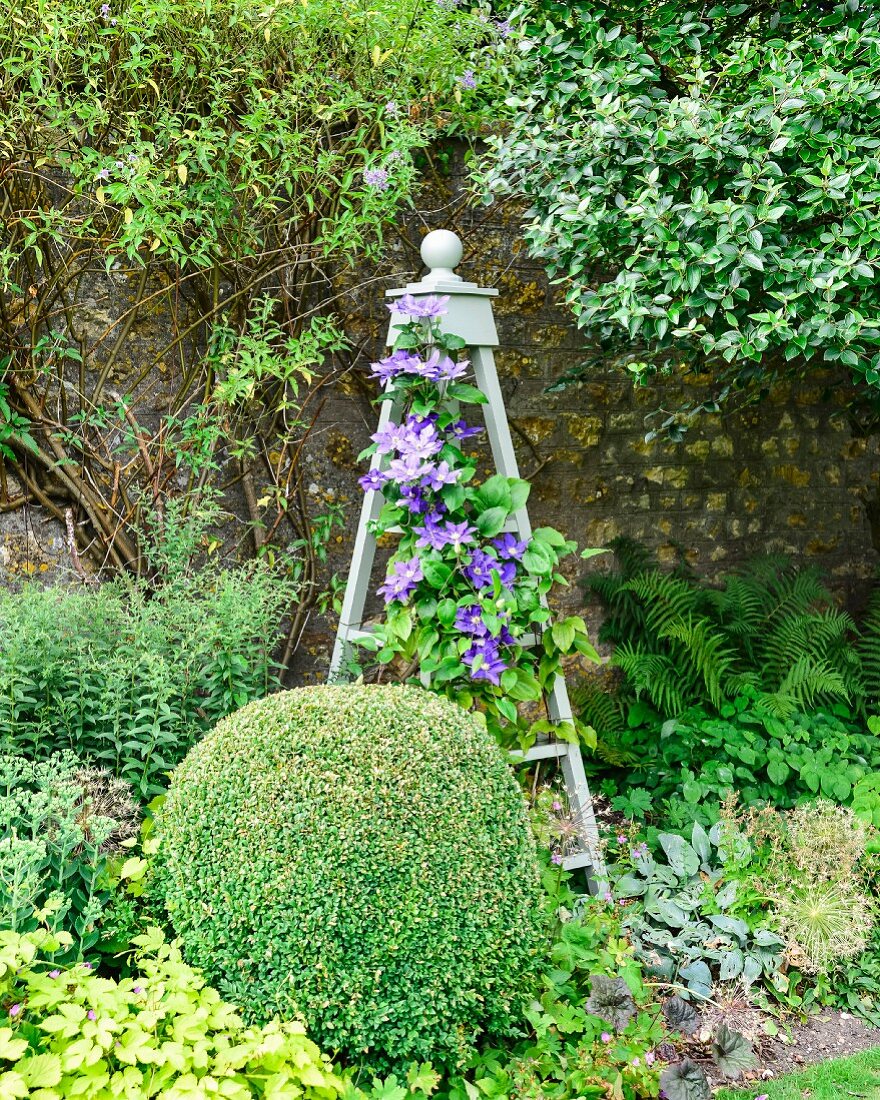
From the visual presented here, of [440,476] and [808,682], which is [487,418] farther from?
[808,682]

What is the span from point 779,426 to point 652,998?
321 cm

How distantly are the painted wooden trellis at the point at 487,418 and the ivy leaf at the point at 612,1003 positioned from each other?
0.53 meters

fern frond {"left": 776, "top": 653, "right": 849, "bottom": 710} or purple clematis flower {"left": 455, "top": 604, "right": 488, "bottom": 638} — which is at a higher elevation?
purple clematis flower {"left": 455, "top": 604, "right": 488, "bottom": 638}

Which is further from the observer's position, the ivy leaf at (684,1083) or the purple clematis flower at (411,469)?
the purple clematis flower at (411,469)

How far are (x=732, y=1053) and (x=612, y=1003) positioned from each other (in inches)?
16.2

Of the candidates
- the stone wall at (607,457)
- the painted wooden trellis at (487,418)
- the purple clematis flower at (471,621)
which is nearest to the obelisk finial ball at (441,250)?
the painted wooden trellis at (487,418)

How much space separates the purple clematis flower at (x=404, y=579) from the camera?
114 inches

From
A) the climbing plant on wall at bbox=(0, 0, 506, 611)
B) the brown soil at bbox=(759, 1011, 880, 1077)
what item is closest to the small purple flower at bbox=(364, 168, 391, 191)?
the climbing plant on wall at bbox=(0, 0, 506, 611)

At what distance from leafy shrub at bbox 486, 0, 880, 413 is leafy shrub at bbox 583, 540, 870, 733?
4.73ft

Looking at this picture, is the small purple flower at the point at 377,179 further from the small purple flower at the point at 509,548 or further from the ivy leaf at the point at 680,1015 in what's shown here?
the ivy leaf at the point at 680,1015

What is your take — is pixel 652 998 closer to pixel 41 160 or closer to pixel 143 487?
pixel 143 487

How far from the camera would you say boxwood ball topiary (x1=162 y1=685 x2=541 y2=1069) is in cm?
205

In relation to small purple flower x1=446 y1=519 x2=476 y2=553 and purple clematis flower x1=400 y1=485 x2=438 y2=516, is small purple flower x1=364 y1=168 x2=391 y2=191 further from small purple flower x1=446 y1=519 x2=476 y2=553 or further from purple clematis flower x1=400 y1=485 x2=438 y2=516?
small purple flower x1=446 y1=519 x2=476 y2=553

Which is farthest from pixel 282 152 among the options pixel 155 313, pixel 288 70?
pixel 155 313
